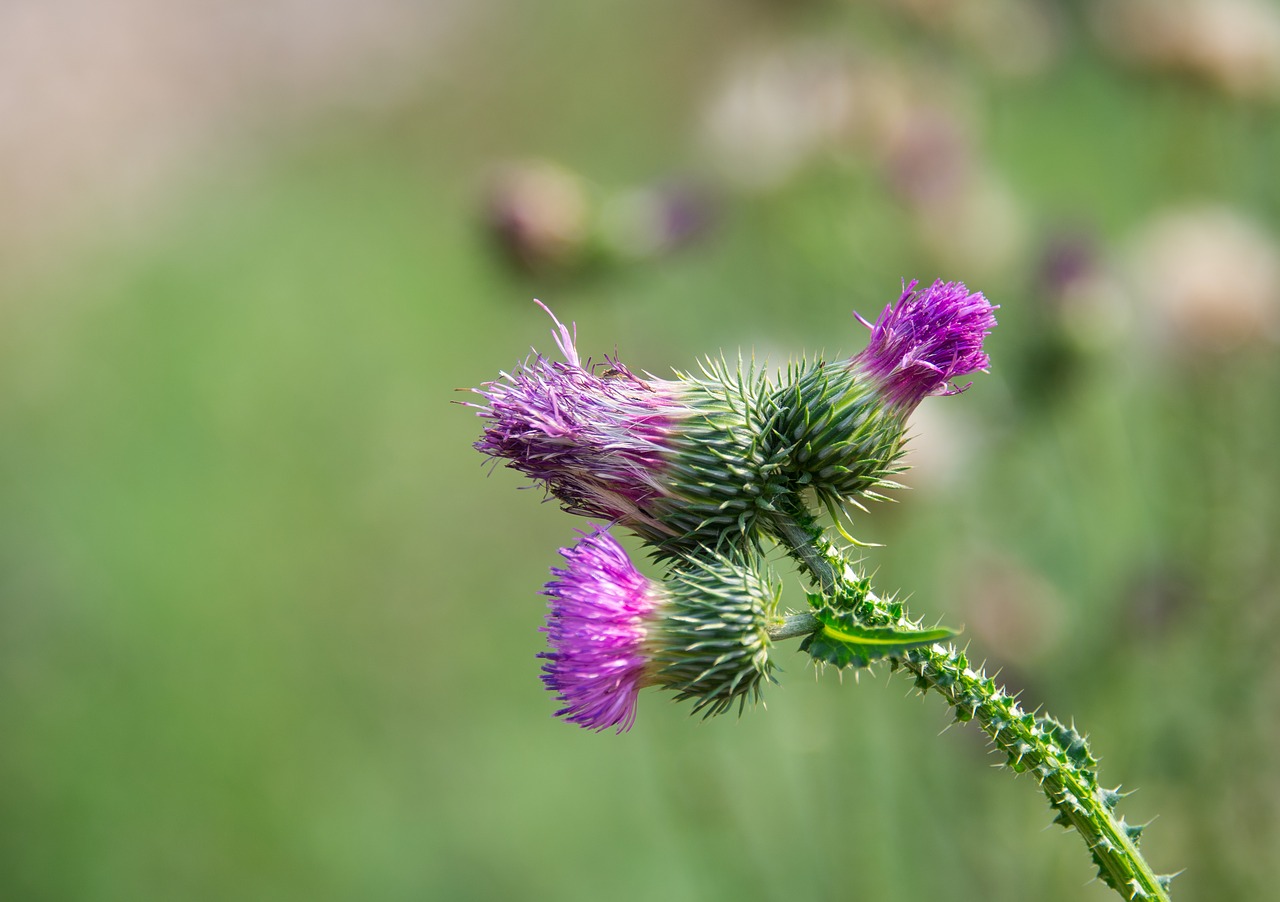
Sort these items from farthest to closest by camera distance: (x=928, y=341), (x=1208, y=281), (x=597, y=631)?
(x=1208, y=281), (x=928, y=341), (x=597, y=631)

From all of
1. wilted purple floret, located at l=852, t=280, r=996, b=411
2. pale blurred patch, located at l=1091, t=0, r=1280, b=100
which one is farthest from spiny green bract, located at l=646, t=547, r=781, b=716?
pale blurred patch, located at l=1091, t=0, r=1280, b=100

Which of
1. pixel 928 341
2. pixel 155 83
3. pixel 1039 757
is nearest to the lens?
pixel 1039 757

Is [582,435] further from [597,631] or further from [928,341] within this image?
[928,341]

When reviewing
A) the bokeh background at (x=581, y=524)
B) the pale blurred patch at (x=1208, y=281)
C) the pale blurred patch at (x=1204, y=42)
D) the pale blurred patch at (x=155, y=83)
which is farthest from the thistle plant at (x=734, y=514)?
the pale blurred patch at (x=155, y=83)

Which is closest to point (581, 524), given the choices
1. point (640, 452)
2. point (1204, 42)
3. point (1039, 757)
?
point (1204, 42)

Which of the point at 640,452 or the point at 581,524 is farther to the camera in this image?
the point at 581,524

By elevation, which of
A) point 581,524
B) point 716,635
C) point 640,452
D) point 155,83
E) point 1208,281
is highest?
point 155,83

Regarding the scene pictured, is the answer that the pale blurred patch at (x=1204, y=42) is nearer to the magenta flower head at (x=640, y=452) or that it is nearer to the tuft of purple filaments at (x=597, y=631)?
the magenta flower head at (x=640, y=452)

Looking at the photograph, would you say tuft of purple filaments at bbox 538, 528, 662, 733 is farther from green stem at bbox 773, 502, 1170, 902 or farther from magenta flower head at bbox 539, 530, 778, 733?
green stem at bbox 773, 502, 1170, 902
